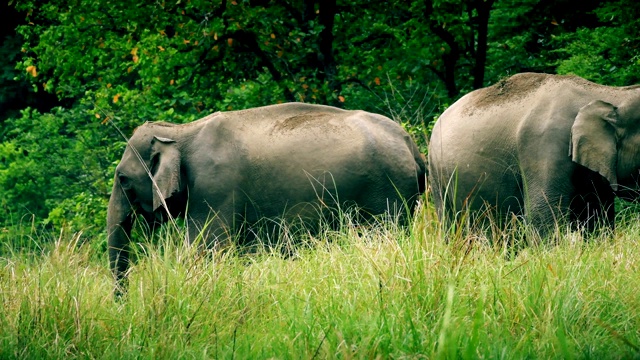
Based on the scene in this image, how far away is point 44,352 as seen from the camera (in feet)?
16.7

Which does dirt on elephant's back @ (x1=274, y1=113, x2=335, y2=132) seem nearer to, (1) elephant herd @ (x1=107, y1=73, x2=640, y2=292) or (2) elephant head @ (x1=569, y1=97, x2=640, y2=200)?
(1) elephant herd @ (x1=107, y1=73, x2=640, y2=292)

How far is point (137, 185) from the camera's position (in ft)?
29.7

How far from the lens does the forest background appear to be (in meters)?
12.3

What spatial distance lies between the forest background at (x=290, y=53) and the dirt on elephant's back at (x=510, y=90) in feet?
6.89

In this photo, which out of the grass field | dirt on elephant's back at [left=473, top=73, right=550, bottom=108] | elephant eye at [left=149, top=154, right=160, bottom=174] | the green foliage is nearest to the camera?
the grass field

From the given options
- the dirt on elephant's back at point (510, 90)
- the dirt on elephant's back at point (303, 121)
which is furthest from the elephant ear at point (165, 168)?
the dirt on elephant's back at point (510, 90)

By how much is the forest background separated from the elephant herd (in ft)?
6.93

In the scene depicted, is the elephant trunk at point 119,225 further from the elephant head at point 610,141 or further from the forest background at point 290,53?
the elephant head at point 610,141

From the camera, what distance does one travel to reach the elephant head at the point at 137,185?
8.88 metres

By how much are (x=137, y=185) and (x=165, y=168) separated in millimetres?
411

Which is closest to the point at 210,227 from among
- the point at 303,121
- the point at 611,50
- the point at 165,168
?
the point at 165,168

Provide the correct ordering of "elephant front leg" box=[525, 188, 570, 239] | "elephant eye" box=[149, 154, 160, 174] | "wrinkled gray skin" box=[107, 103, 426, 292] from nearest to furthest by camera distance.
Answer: "elephant front leg" box=[525, 188, 570, 239] → "wrinkled gray skin" box=[107, 103, 426, 292] → "elephant eye" box=[149, 154, 160, 174]

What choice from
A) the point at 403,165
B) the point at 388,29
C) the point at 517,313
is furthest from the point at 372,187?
the point at 388,29

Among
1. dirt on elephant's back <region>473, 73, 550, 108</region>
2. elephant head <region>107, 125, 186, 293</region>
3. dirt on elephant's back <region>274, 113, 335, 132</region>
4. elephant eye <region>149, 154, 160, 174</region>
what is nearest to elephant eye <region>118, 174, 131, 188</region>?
elephant head <region>107, 125, 186, 293</region>
